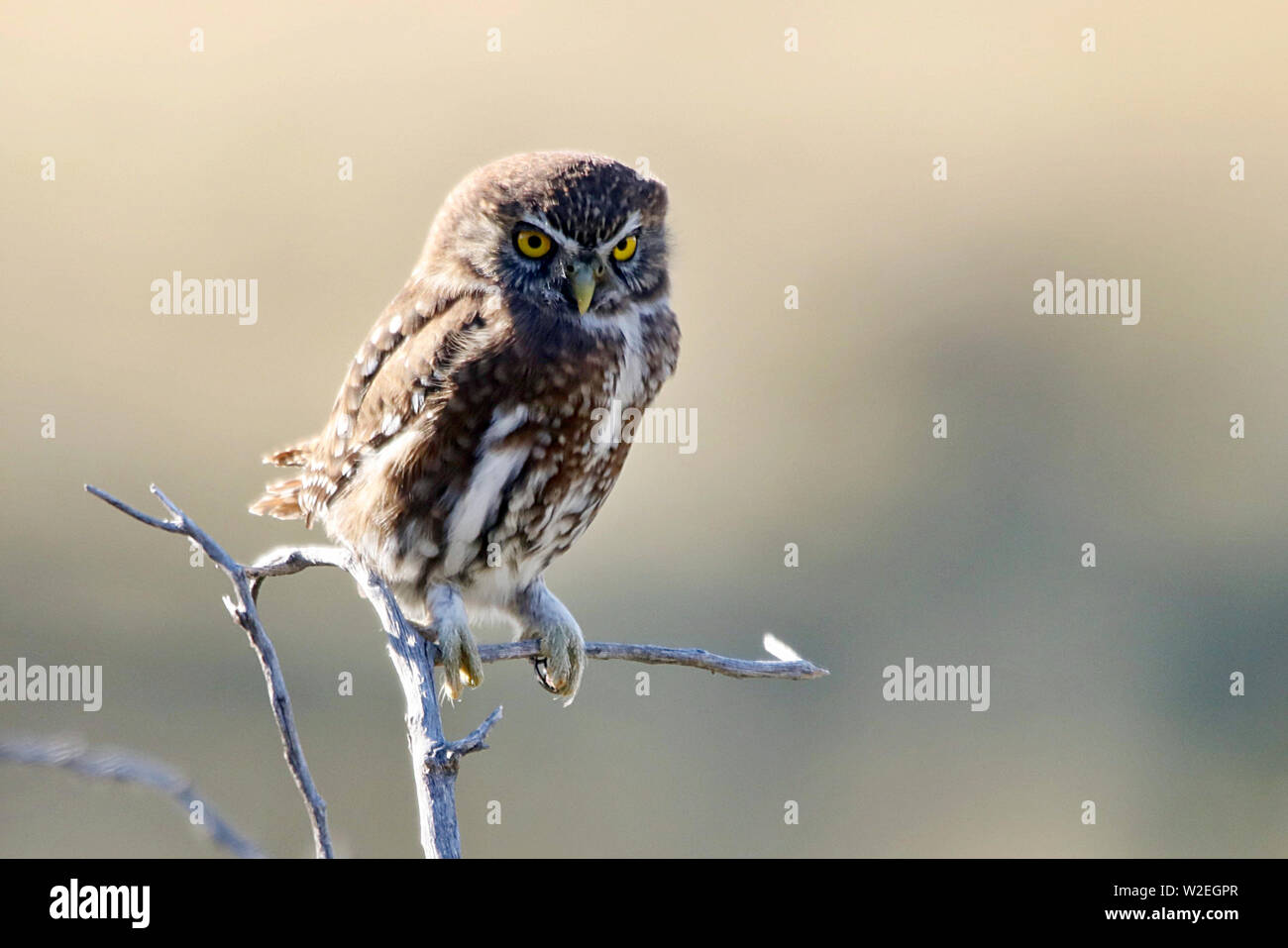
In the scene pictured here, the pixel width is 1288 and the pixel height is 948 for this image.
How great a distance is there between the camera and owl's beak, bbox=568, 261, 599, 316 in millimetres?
4387

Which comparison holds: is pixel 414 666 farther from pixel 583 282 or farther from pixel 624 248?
pixel 624 248

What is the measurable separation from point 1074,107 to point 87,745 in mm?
28451

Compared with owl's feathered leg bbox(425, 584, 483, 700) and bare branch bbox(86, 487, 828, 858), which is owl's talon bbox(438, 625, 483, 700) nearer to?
owl's feathered leg bbox(425, 584, 483, 700)

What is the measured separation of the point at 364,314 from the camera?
752 inches

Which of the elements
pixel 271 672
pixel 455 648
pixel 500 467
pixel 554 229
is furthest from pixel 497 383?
pixel 271 672

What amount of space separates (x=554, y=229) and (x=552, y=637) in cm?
130

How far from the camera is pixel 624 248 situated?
15.0 feet

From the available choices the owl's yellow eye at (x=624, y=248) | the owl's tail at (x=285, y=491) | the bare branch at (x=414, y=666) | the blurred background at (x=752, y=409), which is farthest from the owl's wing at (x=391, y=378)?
the blurred background at (x=752, y=409)

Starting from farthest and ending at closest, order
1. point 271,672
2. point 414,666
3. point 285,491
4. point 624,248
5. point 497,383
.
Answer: point 285,491, point 624,248, point 497,383, point 414,666, point 271,672

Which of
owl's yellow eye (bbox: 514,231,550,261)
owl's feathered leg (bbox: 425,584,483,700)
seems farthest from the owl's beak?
owl's feathered leg (bbox: 425,584,483,700)

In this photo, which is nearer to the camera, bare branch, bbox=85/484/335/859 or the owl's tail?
bare branch, bbox=85/484/335/859

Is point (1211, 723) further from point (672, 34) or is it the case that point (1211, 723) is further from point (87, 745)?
point (672, 34)
